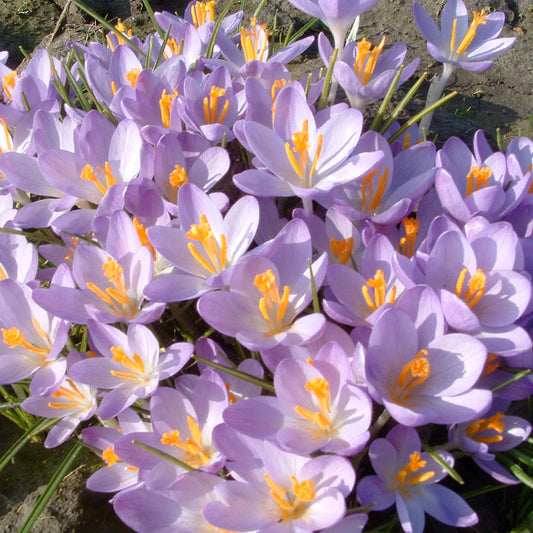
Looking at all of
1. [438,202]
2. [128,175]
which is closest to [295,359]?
[438,202]

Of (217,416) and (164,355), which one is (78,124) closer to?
(164,355)

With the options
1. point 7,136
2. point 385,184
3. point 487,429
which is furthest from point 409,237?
point 7,136

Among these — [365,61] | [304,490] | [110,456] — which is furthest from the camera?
[365,61]

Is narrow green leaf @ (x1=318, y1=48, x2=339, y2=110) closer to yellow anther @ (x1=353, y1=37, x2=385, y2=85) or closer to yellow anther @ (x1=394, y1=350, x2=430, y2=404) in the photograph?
yellow anther @ (x1=353, y1=37, x2=385, y2=85)

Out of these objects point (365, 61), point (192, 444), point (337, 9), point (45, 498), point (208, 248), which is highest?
point (337, 9)

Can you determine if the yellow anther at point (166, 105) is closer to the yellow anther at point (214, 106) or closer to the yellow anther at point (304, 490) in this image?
the yellow anther at point (214, 106)

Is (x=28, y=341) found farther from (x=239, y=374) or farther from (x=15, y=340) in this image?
(x=239, y=374)
